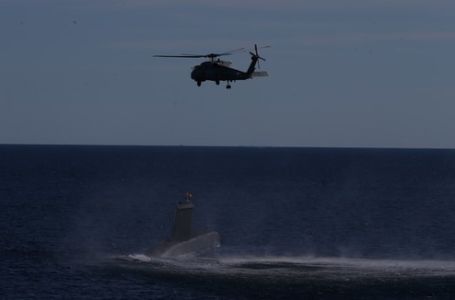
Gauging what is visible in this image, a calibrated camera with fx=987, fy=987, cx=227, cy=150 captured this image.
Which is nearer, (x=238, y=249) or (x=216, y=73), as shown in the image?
(x=216, y=73)

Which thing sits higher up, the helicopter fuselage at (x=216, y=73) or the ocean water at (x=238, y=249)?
the helicopter fuselage at (x=216, y=73)

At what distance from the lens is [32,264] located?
82812mm

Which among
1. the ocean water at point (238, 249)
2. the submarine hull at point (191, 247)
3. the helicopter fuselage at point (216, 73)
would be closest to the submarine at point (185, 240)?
the submarine hull at point (191, 247)

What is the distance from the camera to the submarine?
84062mm

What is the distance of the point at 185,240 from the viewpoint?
84.8 meters

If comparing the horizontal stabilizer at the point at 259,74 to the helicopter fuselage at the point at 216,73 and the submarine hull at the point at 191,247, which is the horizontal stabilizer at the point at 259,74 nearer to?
the helicopter fuselage at the point at 216,73

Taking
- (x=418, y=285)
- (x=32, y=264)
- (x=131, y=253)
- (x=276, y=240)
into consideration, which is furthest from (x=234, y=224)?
(x=418, y=285)

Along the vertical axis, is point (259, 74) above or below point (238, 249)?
above

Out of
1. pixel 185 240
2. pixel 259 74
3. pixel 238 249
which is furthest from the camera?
pixel 238 249

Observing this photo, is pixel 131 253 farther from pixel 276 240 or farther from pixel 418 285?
pixel 418 285

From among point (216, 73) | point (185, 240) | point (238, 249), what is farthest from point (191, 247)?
point (216, 73)

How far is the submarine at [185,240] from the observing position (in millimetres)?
84062

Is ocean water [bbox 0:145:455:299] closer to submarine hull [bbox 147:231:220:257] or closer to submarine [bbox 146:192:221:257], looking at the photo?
submarine hull [bbox 147:231:220:257]

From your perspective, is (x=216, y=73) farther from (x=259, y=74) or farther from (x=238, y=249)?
(x=238, y=249)
